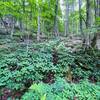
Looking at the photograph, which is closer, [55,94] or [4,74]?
[55,94]

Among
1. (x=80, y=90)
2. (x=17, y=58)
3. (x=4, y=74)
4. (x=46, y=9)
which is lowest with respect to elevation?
(x=80, y=90)

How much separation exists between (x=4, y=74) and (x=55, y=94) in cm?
216

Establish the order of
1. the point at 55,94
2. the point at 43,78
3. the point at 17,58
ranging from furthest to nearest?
1. the point at 17,58
2. the point at 43,78
3. the point at 55,94

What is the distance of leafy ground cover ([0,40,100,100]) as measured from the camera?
14.6 ft

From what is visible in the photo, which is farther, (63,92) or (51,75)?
(51,75)

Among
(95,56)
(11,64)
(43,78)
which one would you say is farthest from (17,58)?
(95,56)

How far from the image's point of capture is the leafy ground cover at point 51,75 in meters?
4.46

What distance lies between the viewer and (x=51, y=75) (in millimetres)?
5820

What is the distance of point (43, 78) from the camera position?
5641 millimetres

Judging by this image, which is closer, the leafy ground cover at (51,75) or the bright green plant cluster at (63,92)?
the bright green plant cluster at (63,92)

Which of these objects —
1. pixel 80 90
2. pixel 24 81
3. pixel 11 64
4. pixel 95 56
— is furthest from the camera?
pixel 95 56

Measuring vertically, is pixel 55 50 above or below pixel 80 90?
above

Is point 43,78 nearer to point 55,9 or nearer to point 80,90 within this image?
point 80,90

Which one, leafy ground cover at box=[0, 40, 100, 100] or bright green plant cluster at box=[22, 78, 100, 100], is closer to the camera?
bright green plant cluster at box=[22, 78, 100, 100]
